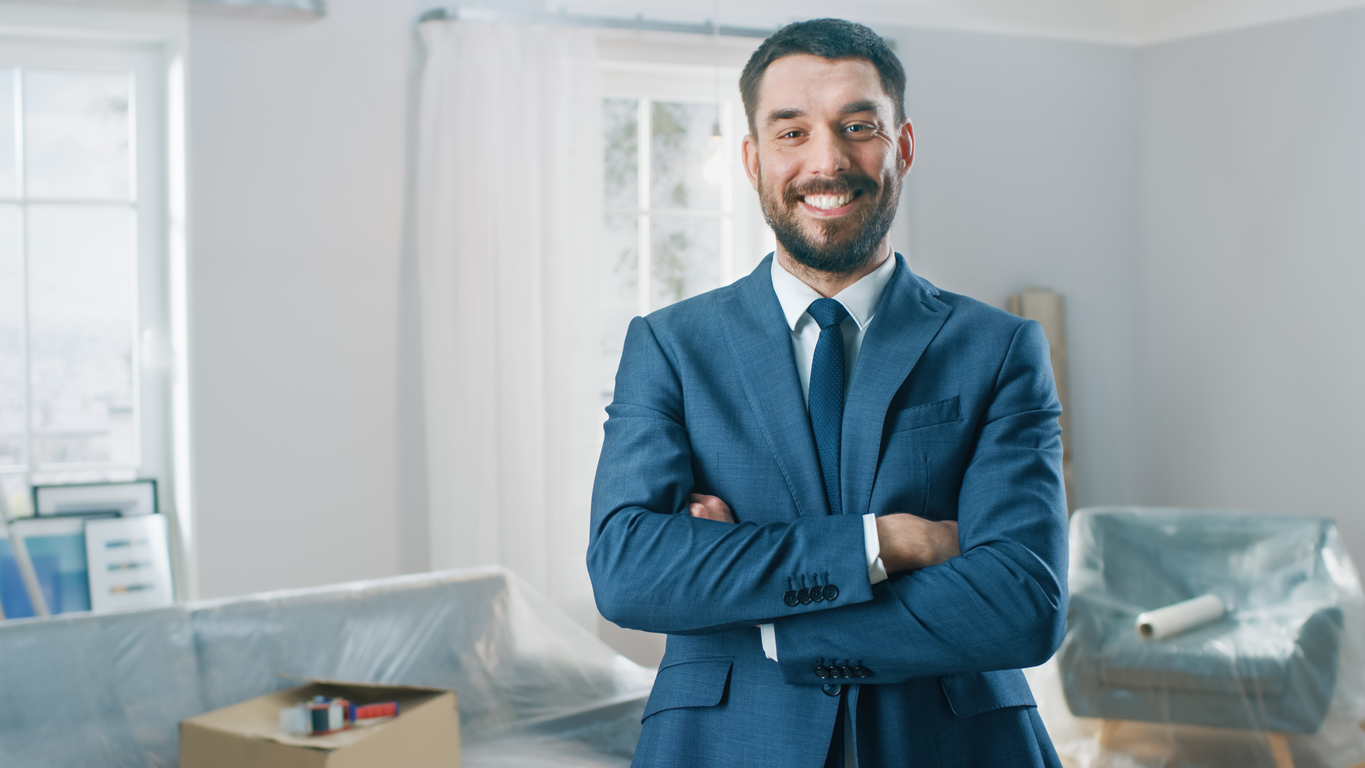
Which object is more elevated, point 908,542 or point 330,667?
point 908,542

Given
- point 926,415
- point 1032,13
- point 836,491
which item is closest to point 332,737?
point 836,491

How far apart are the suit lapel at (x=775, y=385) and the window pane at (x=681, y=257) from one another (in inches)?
99.3

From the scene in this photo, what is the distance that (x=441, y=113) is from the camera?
3.22 meters

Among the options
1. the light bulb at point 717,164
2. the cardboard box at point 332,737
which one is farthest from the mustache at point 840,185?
the light bulb at point 717,164

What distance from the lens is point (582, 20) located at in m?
3.36

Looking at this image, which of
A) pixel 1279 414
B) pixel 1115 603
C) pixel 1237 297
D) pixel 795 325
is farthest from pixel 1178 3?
Answer: pixel 795 325

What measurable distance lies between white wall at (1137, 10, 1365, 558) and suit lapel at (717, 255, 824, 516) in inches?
135

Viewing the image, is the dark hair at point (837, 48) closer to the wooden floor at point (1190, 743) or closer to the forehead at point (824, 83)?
the forehead at point (824, 83)

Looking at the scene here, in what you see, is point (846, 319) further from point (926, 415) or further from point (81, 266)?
point (81, 266)

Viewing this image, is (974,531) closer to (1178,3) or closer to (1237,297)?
(1237,297)

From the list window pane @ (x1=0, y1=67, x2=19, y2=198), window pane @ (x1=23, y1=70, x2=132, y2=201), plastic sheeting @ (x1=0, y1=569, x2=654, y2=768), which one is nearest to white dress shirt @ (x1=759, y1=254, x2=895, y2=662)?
plastic sheeting @ (x1=0, y1=569, x2=654, y2=768)

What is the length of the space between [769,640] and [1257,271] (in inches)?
145

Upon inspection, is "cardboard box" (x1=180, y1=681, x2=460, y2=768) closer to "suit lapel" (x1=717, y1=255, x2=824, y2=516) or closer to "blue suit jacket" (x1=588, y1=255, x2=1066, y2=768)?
"blue suit jacket" (x1=588, y1=255, x2=1066, y2=768)

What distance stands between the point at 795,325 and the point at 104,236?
281 centimetres
